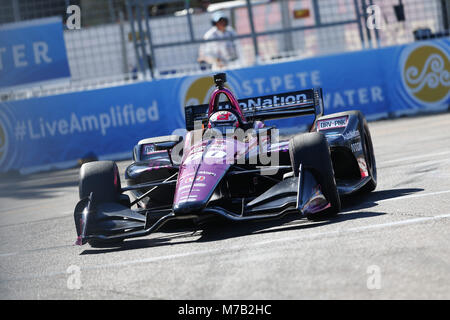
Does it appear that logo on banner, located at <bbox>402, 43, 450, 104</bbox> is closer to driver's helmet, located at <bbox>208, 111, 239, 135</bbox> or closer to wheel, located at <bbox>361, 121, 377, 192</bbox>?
wheel, located at <bbox>361, 121, 377, 192</bbox>

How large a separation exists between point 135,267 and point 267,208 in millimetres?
1210

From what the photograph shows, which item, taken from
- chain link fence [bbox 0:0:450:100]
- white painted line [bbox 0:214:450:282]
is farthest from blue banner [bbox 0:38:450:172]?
white painted line [bbox 0:214:450:282]

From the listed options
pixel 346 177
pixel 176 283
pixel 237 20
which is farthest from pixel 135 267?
pixel 237 20

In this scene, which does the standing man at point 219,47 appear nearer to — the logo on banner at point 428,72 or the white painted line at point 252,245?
the logo on banner at point 428,72

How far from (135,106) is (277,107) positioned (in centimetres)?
648

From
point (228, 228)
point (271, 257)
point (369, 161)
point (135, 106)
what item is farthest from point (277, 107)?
point (135, 106)

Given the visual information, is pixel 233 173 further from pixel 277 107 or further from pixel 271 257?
pixel 277 107

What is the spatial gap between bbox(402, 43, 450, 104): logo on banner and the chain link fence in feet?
1.25

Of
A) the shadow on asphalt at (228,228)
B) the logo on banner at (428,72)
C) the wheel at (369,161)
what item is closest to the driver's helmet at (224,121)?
the shadow on asphalt at (228,228)

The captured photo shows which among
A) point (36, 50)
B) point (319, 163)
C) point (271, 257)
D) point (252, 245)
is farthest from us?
point (36, 50)

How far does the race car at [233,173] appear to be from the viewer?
5.84 m

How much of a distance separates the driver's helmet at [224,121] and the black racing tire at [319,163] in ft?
3.63

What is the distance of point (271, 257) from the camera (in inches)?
190

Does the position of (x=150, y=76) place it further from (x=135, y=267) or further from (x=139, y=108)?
(x=135, y=267)
